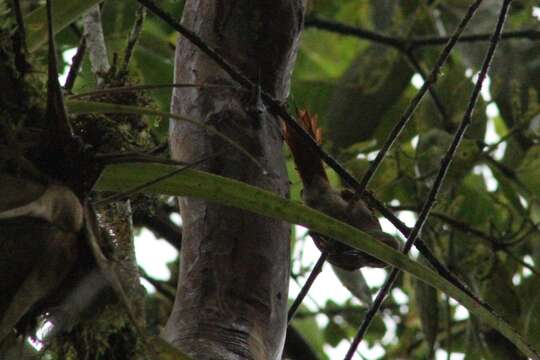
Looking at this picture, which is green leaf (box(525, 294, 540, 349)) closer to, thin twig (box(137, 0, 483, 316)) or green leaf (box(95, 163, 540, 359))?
thin twig (box(137, 0, 483, 316))

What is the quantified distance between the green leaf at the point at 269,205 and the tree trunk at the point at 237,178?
18 centimetres

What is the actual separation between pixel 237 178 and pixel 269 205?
0.24 meters

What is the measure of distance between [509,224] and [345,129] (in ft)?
→ 1.52

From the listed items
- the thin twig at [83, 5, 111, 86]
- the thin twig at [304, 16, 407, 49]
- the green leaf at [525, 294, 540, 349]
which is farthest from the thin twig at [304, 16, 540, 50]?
the thin twig at [83, 5, 111, 86]

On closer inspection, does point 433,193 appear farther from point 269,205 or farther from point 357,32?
point 357,32

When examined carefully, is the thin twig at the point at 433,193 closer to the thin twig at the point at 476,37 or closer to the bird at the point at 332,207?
the bird at the point at 332,207

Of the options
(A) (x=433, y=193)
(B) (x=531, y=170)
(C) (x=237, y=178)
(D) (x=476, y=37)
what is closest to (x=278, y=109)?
(C) (x=237, y=178)

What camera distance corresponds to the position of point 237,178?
1.12 meters

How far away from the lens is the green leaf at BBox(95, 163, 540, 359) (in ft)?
2.89

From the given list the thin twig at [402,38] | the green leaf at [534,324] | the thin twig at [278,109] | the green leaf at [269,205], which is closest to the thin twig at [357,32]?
the thin twig at [402,38]

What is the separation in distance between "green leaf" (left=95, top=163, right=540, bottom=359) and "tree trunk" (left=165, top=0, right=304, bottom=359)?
180mm

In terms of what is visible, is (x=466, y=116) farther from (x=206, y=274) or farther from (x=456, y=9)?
(x=456, y=9)

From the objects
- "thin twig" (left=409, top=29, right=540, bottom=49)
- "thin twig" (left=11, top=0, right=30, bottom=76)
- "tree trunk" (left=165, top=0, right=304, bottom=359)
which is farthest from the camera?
"thin twig" (left=409, top=29, right=540, bottom=49)

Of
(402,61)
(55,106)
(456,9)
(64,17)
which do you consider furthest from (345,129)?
(55,106)
